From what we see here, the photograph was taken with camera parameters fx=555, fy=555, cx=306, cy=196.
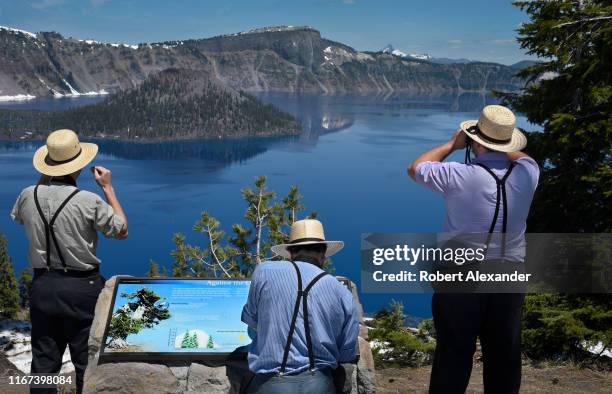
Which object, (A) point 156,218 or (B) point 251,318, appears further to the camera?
(A) point 156,218

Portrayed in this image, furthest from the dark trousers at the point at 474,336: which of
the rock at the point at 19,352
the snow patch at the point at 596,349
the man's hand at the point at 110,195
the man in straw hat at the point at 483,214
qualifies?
the rock at the point at 19,352

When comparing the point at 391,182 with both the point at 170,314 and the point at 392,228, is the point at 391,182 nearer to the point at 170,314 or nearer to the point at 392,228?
the point at 392,228

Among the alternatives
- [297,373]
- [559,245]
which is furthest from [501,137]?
[559,245]

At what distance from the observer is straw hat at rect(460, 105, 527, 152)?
13.8ft

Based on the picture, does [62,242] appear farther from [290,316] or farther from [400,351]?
[400,351]

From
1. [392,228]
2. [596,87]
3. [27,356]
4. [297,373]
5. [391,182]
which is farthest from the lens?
[391,182]

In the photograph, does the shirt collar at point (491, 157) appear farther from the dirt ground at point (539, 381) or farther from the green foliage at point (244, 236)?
the green foliage at point (244, 236)

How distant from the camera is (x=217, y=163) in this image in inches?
6058

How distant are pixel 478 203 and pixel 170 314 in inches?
122

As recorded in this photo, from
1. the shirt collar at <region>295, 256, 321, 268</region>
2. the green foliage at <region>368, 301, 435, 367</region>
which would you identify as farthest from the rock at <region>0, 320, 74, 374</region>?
the shirt collar at <region>295, 256, 321, 268</region>

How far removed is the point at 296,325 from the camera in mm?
3836

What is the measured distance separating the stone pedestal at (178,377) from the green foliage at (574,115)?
681 cm

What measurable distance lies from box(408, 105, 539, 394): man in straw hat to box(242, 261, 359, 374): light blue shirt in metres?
0.86

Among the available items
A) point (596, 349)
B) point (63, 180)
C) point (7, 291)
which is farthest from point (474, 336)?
point (7, 291)
